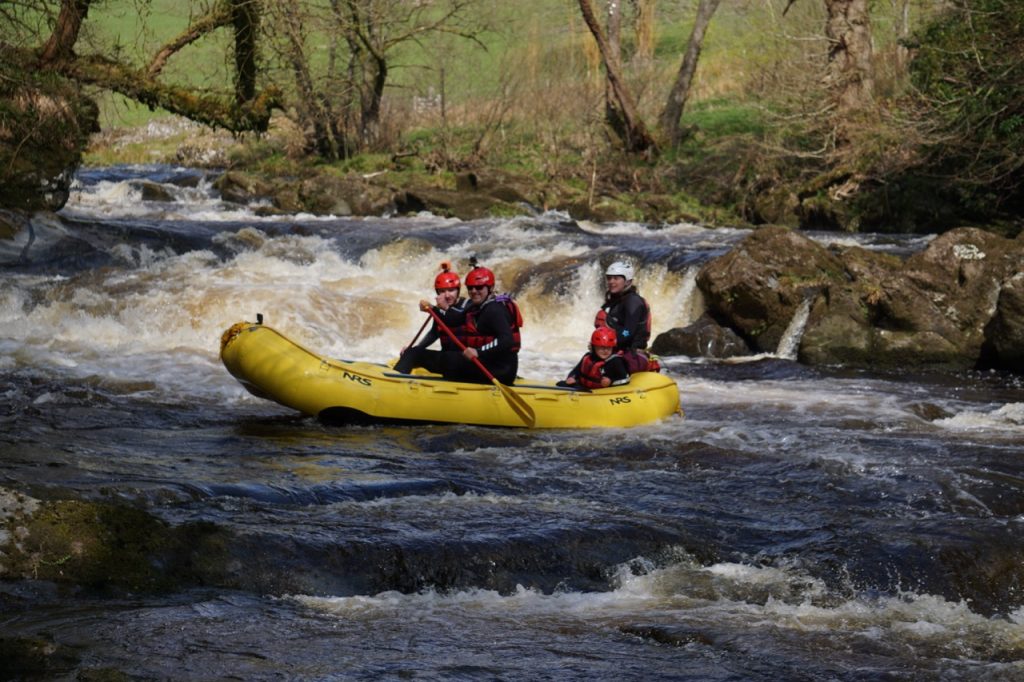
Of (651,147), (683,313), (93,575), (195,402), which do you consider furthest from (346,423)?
(651,147)

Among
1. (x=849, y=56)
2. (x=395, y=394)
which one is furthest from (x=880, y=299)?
(x=849, y=56)

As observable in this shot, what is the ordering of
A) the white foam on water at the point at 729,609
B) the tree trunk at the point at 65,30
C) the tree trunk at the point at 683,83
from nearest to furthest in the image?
the white foam on water at the point at 729,609 < the tree trunk at the point at 65,30 < the tree trunk at the point at 683,83

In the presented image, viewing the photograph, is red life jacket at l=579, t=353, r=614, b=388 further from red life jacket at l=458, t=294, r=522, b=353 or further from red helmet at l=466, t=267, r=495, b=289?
red helmet at l=466, t=267, r=495, b=289

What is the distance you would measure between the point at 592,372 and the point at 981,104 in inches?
402

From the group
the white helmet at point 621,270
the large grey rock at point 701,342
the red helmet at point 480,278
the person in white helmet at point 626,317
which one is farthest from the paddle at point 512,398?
the large grey rock at point 701,342

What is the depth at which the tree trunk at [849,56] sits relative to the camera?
76.7ft

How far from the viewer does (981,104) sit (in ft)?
57.5

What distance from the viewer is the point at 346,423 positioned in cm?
981

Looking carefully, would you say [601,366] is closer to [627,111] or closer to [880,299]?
[880,299]

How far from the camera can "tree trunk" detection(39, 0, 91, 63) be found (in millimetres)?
11078

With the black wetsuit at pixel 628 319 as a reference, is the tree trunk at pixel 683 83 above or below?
above

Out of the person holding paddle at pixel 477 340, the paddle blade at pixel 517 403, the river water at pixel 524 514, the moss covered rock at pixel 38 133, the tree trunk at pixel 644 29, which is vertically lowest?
the river water at pixel 524 514

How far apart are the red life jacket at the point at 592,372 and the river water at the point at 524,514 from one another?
0.51m

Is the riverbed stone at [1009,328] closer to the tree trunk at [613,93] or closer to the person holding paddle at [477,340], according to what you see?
the person holding paddle at [477,340]
